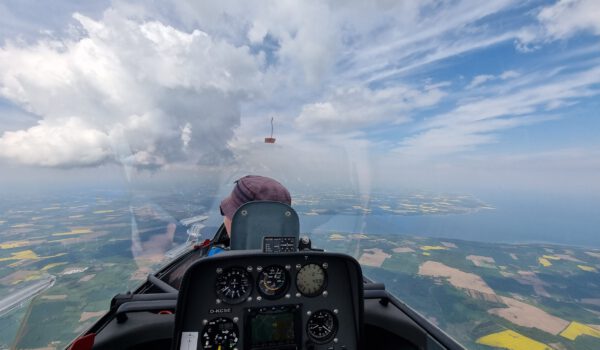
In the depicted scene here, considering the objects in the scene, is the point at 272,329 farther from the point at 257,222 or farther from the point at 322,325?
the point at 257,222

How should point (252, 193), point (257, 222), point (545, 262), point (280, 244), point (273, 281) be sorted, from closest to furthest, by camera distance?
point (280, 244) → point (273, 281) → point (257, 222) → point (252, 193) → point (545, 262)

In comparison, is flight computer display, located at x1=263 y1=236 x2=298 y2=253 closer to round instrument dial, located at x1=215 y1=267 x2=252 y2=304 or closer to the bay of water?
round instrument dial, located at x1=215 y1=267 x2=252 y2=304

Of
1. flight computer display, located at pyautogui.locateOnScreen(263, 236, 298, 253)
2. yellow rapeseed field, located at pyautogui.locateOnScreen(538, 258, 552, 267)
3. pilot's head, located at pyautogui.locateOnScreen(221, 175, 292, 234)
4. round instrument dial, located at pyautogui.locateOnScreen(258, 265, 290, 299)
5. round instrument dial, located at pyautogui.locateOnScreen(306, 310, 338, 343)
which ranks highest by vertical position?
pilot's head, located at pyautogui.locateOnScreen(221, 175, 292, 234)

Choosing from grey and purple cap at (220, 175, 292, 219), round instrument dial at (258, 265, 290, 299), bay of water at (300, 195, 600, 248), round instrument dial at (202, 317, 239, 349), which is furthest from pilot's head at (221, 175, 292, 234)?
bay of water at (300, 195, 600, 248)

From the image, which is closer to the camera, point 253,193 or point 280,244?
point 280,244

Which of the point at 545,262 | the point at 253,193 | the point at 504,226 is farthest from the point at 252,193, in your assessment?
the point at 504,226

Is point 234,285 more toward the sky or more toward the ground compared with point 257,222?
more toward the ground
